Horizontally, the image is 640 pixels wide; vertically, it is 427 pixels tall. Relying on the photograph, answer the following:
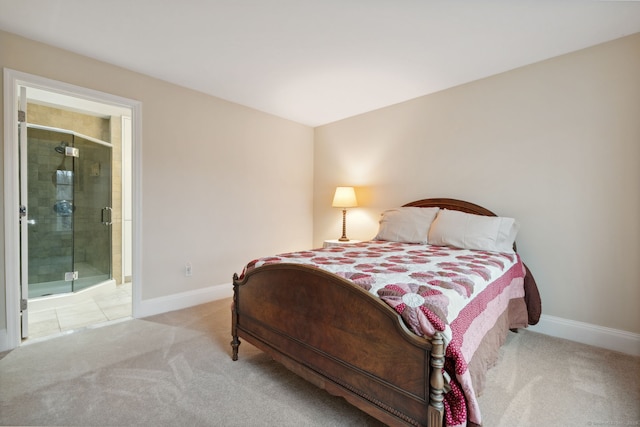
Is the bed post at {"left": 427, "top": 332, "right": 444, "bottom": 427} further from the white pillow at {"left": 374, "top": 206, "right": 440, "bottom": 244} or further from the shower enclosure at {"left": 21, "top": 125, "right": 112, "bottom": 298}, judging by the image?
the shower enclosure at {"left": 21, "top": 125, "right": 112, "bottom": 298}

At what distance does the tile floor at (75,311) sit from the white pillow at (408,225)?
8.99ft

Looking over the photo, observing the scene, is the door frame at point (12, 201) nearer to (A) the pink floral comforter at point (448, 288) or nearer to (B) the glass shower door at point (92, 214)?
(B) the glass shower door at point (92, 214)

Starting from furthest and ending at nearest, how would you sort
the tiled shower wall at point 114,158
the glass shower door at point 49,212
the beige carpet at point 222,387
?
the tiled shower wall at point 114,158 → the glass shower door at point 49,212 → the beige carpet at point 222,387

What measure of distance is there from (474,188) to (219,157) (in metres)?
2.79

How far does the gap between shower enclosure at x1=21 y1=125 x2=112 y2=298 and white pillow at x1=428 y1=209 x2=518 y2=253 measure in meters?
4.19

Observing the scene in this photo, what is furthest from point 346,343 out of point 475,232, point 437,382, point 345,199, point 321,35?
point 345,199

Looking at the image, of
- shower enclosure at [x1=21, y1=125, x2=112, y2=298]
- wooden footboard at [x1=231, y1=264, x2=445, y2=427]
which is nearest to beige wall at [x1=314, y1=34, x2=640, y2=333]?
wooden footboard at [x1=231, y1=264, x2=445, y2=427]

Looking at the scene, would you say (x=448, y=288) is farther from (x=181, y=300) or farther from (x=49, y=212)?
(x=49, y=212)

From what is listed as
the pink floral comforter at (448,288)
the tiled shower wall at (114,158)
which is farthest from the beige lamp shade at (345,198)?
the tiled shower wall at (114,158)

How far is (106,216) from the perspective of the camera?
3.98m

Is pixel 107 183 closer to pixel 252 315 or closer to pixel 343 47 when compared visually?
pixel 252 315

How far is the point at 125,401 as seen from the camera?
1.60 metres

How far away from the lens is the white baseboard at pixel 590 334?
83.4 inches

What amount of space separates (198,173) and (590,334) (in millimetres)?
3834
